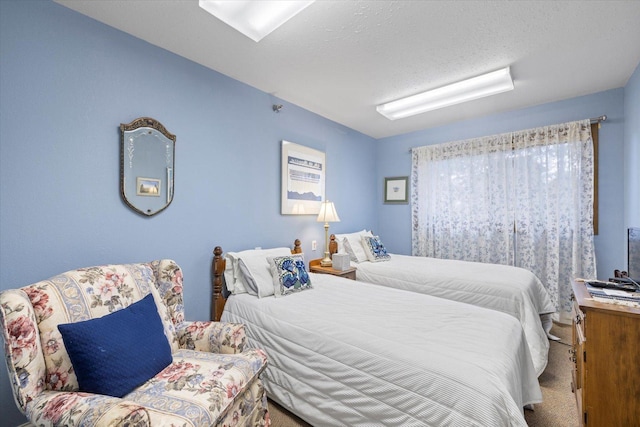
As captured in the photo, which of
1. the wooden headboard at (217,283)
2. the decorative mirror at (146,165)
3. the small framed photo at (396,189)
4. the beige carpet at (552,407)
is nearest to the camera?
the beige carpet at (552,407)

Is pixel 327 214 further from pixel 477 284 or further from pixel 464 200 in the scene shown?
pixel 464 200

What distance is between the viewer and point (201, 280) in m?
2.30

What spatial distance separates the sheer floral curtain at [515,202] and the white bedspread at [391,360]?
6.90ft

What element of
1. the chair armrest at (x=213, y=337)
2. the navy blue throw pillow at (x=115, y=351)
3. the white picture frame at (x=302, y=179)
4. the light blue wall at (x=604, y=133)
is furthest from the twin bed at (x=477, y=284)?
the navy blue throw pillow at (x=115, y=351)

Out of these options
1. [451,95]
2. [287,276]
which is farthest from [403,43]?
[287,276]

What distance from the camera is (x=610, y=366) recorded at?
1391 mm

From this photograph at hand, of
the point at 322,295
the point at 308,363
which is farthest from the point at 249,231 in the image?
the point at 308,363

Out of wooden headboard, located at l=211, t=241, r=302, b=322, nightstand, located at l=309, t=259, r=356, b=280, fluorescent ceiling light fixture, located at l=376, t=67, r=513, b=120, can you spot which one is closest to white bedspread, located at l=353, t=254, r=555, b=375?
nightstand, located at l=309, t=259, r=356, b=280

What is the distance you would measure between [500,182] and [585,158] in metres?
0.83

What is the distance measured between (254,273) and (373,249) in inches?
71.3

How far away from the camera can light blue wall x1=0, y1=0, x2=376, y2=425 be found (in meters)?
1.50

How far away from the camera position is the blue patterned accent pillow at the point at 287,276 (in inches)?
88.5

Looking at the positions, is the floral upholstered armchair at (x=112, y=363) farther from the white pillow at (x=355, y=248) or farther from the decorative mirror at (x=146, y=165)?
the white pillow at (x=355, y=248)

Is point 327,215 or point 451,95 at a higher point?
point 451,95
